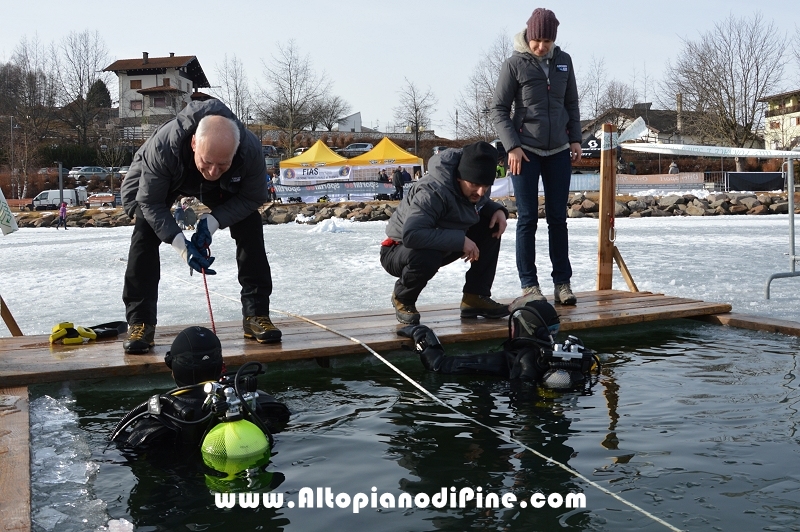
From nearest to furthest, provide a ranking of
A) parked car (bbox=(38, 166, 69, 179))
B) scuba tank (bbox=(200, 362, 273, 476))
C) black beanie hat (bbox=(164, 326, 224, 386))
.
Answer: scuba tank (bbox=(200, 362, 273, 476))
black beanie hat (bbox=(164, 326, 224, 386))
parked car (bbox=(38, 166, 69, 179))

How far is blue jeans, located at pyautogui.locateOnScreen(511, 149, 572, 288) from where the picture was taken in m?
5.64

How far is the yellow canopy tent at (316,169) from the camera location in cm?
3306

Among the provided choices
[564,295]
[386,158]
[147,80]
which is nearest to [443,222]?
[564,295]

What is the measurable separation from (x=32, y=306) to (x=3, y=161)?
172ft

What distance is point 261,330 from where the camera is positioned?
15.1ft

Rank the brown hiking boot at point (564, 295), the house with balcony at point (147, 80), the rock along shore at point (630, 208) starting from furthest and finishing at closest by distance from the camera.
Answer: the house with balcony at point (147, 80) → the rock along shore at point (630, 208) → the brown hiking boot at point (564, 295)

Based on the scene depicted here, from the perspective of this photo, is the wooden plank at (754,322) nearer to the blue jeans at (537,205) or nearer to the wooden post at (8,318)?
the blue jeans at (537,205)

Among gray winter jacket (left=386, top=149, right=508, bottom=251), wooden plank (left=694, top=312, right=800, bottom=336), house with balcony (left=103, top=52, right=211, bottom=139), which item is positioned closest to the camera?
gray winter jacket (left=386, top=149, right=508, bottom=251)

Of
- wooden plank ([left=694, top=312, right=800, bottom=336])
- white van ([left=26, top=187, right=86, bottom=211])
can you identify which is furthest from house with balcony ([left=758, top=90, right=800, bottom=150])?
wooden plank ([left=694, top=312, right=800, bottom=336])

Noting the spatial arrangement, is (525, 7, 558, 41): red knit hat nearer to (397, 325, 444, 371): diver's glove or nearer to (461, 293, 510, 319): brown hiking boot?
(461, 293, 510, 319): brown hiking boot

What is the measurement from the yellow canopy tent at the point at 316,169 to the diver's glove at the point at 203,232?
94.7ft

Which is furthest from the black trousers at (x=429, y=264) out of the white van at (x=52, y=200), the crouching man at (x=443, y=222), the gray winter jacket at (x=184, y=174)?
the white van at (x=52, y=200)

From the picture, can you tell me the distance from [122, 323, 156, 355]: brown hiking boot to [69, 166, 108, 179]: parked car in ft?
159

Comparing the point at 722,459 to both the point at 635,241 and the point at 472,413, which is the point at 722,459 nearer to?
the point at 472,413
